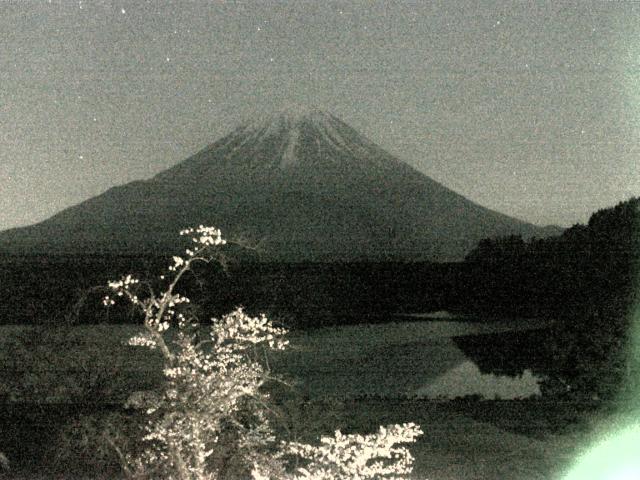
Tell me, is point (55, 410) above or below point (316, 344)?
above

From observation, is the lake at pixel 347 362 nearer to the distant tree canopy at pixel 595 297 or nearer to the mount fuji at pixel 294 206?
the distant tree canopy at pixel 595 297

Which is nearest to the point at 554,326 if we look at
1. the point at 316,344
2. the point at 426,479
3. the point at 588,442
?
the point at 588,442

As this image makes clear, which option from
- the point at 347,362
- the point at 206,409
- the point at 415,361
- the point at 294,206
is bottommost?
the point at 415,361

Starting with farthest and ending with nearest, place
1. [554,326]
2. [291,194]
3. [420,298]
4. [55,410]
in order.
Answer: [291,194] < [420,298] < [554,326] < [55,410]

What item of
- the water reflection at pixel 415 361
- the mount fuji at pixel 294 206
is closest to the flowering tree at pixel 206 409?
the water reflection at pixel 415 361

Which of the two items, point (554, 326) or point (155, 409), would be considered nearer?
point (155, 409)

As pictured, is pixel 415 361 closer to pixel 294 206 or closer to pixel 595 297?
pixel 595 297

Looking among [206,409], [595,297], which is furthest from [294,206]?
[206,409]

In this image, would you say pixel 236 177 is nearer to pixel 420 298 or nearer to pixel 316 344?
pixel 420 298
